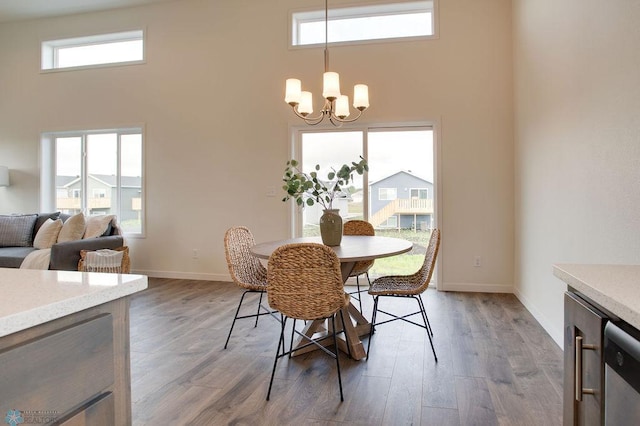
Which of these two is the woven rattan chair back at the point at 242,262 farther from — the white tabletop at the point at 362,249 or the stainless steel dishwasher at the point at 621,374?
the stainless steel dishwasher at the point at 621,374

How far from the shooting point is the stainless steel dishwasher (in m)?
0.69

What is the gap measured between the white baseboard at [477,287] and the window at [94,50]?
5.07m

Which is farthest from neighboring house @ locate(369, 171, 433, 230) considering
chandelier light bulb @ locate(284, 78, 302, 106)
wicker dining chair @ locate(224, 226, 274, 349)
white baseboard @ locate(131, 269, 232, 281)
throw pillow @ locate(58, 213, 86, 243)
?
throw pillow @ locate(58, 213, 86, 243)

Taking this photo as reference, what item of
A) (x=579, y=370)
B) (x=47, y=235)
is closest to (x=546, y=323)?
(x=579, y=370)

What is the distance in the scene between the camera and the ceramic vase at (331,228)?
2.67 m

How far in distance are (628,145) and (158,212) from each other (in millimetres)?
4964

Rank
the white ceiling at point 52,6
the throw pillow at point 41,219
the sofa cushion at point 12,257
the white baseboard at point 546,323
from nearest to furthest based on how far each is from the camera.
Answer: the white baseboard at point 546,323
the sofa cushion at point 12,257
the throw pillow at point 41,219
the white ceiling at point 52,6

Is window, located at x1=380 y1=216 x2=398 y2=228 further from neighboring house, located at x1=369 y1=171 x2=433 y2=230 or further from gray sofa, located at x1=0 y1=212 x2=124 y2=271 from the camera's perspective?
gray sofa, located at x1=0 y1=212 x2=124 y2=271

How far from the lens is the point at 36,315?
664 millimetres

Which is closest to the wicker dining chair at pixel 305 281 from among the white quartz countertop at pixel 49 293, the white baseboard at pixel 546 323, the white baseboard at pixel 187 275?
the white quartz countertop at pixel 49 293

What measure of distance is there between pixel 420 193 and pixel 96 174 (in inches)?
184

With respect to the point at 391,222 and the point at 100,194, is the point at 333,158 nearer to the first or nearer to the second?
the point at 391,222

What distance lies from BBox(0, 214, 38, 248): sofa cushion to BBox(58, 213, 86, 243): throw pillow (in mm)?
587

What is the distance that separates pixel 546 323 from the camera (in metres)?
2.90
